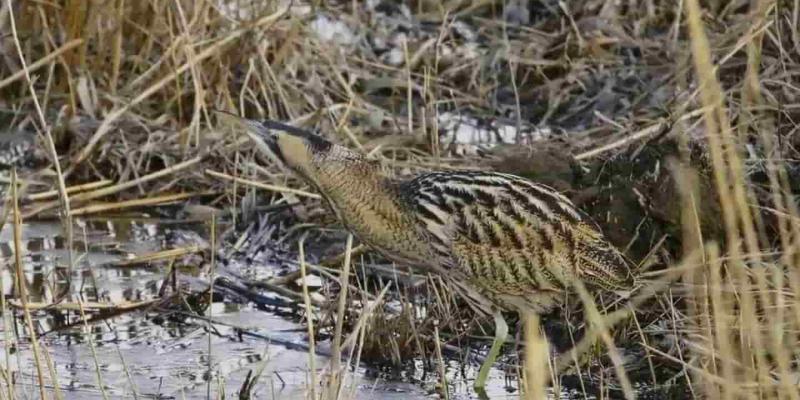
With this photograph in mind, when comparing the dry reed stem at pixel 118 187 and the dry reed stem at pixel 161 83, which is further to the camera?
the dry reed stem at pixel 161 83

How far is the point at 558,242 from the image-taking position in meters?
4.59

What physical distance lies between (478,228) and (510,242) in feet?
0.32

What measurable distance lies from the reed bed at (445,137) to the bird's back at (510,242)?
16 cm

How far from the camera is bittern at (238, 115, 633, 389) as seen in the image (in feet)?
15.0

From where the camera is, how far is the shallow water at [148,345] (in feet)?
14.8

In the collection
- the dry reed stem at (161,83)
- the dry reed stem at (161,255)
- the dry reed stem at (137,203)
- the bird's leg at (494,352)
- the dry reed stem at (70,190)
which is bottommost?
the bird's leg at (494,352)

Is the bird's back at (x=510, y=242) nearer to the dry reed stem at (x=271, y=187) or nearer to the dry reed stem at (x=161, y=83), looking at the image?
the dry reed stem at (x=271, y=187)

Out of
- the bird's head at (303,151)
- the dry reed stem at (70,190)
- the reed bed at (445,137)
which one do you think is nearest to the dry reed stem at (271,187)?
the reed bed at (445,137)

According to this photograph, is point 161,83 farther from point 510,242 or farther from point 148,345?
point 510,242

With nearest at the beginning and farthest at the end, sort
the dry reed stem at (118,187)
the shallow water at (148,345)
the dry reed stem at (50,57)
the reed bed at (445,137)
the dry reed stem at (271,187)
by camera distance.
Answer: the shallow water at (148,345) < the reed bed at (445,137) < the dry reed stem at (271,187) < the dry reed stem at (118,187) < the dry reed stem at (50,57)

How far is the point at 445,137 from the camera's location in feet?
22.4

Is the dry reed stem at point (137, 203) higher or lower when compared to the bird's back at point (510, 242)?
higher

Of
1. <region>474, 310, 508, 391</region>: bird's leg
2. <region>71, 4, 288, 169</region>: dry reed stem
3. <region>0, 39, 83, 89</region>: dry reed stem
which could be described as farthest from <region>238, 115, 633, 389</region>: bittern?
<region>0, 39, 83, 89</region>: dry reed stem

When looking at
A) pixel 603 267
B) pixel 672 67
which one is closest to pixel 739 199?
pixel 603 267
